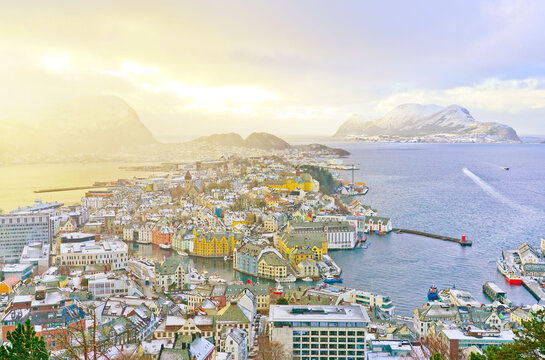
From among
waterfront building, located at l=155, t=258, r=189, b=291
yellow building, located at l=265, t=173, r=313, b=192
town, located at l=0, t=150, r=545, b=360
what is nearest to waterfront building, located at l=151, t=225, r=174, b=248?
town, located at l=0, t=150, r=545, b=360

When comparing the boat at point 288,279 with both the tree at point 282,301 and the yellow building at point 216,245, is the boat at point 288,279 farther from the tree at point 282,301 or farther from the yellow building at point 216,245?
the tree at point 282,301

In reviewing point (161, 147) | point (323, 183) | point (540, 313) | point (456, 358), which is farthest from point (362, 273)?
point (161, 147)

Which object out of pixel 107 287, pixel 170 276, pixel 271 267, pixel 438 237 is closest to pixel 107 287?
pixel 107 287

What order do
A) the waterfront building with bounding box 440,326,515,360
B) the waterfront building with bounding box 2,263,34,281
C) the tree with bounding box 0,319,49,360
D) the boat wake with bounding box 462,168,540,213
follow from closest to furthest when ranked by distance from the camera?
the tree with bounding box 0,319,49,360
the waterfront building with bounding box 440,326,515,360
the waterfront building with bounding box 2,263,34,281
the boat wake with bounding box 462,168,540,213

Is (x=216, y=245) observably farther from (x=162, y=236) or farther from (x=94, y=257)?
(x=94, y=257)

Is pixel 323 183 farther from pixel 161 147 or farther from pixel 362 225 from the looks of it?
pixel 161 147

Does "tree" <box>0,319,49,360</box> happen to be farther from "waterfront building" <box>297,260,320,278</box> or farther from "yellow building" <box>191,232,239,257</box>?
"yellow building" <box>191,232,239,257</box>
